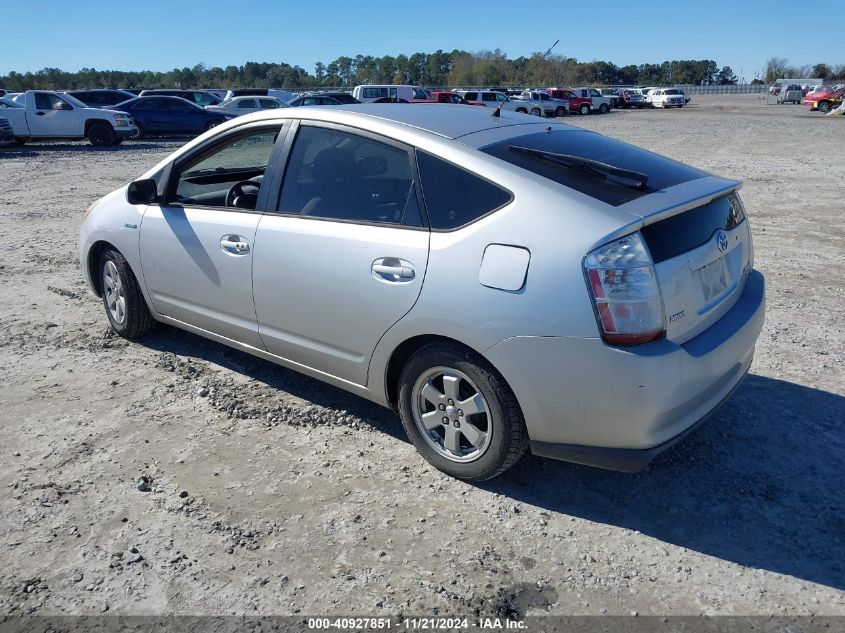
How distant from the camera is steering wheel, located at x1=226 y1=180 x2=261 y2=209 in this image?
436 cm

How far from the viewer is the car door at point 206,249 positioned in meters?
4.10

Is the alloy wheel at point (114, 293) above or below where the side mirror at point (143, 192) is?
below

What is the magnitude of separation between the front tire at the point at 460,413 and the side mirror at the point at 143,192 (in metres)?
2.31

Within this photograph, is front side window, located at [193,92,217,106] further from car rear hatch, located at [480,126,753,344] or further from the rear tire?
car rear hatch, located at [480,126,753,344]

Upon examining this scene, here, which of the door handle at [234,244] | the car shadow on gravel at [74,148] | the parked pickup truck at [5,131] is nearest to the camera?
the door handle at [234,244]

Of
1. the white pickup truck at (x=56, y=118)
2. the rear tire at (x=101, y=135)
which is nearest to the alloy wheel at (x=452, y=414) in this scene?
the white pickup truck at (x=56, y=118)

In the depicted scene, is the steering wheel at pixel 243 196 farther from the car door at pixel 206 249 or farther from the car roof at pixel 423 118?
the car roof at pixel 423 118

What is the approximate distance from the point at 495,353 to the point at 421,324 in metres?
0.41

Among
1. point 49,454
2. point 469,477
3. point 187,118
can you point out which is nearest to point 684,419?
point 469,477

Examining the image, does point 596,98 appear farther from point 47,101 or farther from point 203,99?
point 47,101

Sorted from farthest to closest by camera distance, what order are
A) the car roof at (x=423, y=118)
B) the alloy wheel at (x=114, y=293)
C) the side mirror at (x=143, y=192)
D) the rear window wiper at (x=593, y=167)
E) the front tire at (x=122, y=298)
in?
the alloy wheel at (x=114, y=293)
the front tire at (x=122, y=298)
the side mirror at (x=143, y=192)
the car roof at (x=423, y=118)
the rear window wiper at (x=593, y=167)

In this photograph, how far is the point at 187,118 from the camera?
81.5ft

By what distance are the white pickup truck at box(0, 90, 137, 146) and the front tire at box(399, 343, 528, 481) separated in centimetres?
2190

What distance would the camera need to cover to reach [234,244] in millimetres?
4074
